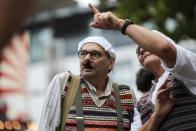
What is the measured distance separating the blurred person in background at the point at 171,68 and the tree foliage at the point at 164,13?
23.2 ft

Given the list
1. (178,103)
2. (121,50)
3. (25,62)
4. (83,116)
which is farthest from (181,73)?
(121,50)

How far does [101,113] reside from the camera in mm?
3998

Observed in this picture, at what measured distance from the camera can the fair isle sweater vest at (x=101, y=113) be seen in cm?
392

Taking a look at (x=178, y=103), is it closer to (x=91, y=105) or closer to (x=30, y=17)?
(x=91, y=105)

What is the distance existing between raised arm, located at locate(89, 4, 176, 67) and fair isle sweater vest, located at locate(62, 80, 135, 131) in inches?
39.3

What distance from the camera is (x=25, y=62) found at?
10930 mm

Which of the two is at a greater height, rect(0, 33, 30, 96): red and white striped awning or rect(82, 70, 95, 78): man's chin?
rect(0, 33, 30, 96): red and white striped awning

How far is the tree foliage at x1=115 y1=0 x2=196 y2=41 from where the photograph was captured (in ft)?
34.2

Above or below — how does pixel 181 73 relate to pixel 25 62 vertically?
below

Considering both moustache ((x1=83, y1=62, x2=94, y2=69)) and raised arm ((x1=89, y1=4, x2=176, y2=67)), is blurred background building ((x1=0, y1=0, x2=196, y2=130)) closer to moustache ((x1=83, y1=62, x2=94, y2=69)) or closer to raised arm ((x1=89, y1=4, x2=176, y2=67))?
moustache ((x1=83, y1=62, x2=94, y2=69))

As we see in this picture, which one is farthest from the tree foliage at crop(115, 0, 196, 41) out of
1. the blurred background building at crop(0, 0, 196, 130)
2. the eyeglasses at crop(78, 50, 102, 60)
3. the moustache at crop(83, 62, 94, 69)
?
A: the blurred background building at crop(0, 0, 196, 130)

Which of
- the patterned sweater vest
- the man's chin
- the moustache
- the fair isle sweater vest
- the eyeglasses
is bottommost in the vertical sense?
the patterned sweater vest

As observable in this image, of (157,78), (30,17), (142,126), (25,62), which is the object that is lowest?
(30,17)

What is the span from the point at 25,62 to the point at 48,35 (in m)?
28.4
